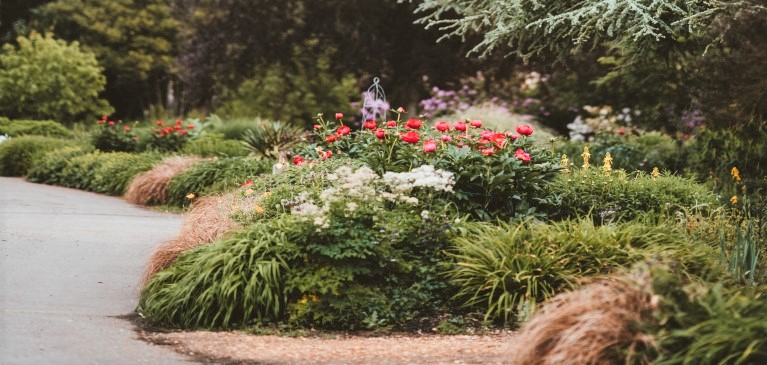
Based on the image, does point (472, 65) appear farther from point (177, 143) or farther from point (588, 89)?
point (177, 143)

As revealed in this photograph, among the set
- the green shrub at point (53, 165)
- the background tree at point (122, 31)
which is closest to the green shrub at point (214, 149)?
the green shrub at point (53, 165)

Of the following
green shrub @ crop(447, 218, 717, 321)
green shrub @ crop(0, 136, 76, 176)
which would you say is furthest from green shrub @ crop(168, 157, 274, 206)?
green shrub @ crop(447, 218, 717, 321)

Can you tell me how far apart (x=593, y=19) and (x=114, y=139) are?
10366 mm

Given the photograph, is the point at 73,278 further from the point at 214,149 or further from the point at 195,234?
the point at 214,149

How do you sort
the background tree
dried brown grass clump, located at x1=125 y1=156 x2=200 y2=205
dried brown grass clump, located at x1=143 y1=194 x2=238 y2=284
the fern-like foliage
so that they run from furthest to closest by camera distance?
the background tree
dried brown grass clump, located at x1=125 y1=156 x2=200 y2=205
the fern-like foliage
dried brown grass clump, located at x1=143 y1=194 x2=238 y2=284

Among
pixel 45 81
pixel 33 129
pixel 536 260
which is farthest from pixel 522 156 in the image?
pixel 45 81

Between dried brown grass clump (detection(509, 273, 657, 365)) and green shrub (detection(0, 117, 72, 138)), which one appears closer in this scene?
dried brown grass clump (detection(509, 273, 657, 365))

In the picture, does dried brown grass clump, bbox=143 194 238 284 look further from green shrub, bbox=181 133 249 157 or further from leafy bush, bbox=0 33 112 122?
leafy bush, bbox=0 33 112 122

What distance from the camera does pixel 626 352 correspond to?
405 cm

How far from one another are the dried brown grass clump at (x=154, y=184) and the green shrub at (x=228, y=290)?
676 cm

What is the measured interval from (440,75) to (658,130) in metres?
6.84

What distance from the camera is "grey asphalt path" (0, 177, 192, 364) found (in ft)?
16.7

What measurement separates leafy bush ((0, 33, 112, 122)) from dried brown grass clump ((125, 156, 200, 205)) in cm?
1288

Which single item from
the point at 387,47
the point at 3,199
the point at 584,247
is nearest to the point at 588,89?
the point at 387,47
